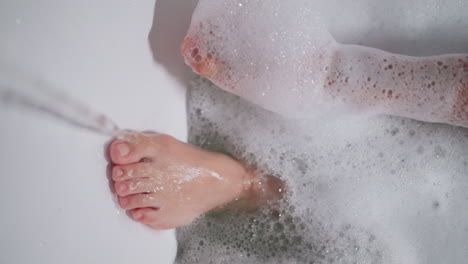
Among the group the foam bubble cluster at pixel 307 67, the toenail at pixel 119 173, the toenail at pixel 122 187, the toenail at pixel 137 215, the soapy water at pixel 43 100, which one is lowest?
the toenail at pixel 137 215

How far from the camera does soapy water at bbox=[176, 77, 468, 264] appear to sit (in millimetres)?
1053

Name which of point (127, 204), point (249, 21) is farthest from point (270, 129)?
point (127, 204)

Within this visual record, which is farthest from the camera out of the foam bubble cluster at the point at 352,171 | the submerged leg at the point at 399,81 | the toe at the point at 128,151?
the foam bubble cluster at the point at 352,171

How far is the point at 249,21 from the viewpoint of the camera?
914mm

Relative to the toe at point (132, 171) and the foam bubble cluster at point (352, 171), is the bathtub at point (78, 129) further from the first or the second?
the foam bubble cluster at point (352, 171)

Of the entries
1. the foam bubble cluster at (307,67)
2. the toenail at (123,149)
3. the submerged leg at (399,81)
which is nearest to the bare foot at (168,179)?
the toenail at (123,149)

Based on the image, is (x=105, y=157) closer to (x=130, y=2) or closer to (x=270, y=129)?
(x=130, y=2)

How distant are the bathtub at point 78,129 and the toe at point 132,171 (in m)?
0.02

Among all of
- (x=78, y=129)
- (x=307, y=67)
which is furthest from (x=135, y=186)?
(x=307, y=67)

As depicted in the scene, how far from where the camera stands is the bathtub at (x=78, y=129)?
2.19ft

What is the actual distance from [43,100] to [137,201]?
0.26m

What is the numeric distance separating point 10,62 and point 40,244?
0.82 ft

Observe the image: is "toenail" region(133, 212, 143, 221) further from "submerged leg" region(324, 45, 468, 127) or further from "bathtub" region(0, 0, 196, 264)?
"submerged leg" region(324, 45, 468, 127)

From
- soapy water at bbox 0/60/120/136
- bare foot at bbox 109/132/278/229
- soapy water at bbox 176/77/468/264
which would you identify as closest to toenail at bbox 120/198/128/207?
bare foot at bbox 109/132/278/229
